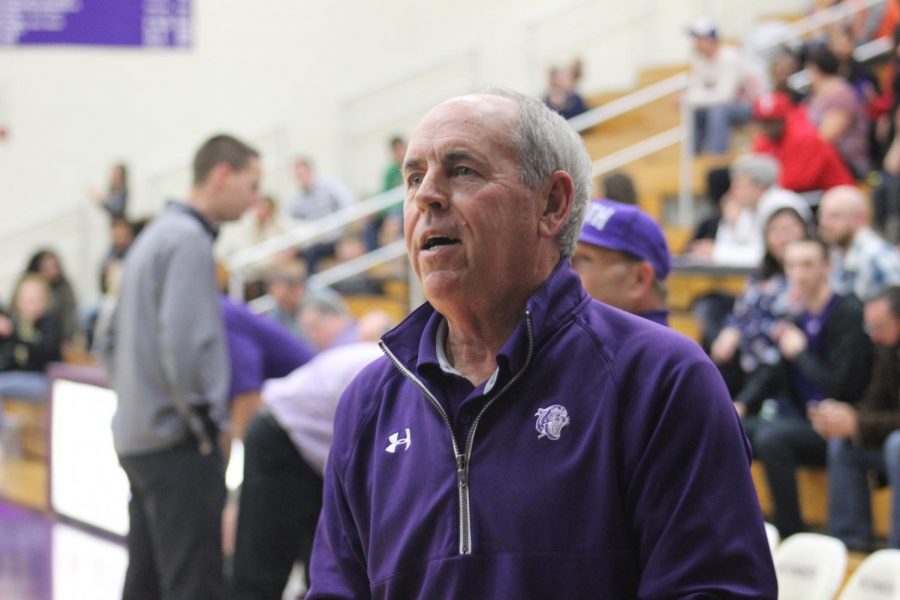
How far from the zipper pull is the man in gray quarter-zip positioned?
2.73 m

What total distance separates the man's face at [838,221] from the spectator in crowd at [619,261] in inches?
163

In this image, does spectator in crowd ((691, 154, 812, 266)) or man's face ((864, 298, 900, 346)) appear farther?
spectator in crowd ((691, 154, 812, 266))

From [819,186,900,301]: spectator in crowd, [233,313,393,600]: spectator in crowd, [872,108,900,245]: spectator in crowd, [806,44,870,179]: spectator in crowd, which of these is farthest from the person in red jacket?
[233,313,393,600]: spectator in crowd

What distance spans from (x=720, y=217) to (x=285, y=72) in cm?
713

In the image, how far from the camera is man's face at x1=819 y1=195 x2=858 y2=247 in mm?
7117

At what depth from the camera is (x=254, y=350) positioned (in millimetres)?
5383

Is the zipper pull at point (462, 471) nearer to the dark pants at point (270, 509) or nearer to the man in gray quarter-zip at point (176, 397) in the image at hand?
the man in gray quarter-zip at point (176, 397)

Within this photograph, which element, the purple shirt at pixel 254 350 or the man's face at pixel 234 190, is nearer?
the man's face at pixel 234 190

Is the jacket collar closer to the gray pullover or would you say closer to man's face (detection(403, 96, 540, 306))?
man's face (detection(403, 96, 540, 306))

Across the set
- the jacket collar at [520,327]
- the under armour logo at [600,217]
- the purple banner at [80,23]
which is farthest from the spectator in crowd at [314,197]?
the jacket collar at [520,327]

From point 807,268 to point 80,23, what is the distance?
492 centimetres

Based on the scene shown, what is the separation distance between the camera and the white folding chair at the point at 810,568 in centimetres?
450

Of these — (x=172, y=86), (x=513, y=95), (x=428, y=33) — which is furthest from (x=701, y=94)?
(x=513, y=95)

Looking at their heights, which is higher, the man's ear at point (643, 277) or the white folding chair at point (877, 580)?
the man's ear at point (643, 277)
